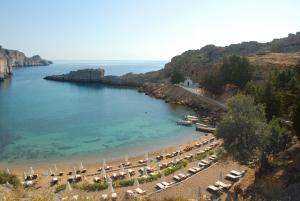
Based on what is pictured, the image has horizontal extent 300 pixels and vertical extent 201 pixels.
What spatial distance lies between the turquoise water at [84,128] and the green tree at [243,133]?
1694 centimetres

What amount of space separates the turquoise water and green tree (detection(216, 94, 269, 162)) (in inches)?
667

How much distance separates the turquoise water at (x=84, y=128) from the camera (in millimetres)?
35281

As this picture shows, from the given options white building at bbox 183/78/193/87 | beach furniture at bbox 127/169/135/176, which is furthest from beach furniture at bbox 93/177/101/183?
white building at bbox 183/78/193/87

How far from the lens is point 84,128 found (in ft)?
152

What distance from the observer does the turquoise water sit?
116ft

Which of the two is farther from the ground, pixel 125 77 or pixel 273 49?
pixel 273 49

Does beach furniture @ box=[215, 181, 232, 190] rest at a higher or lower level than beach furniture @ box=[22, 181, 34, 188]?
higher

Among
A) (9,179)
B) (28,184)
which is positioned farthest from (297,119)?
(9,179)

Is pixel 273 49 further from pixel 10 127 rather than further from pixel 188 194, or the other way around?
pixel 188 194

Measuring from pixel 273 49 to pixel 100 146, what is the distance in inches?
3028

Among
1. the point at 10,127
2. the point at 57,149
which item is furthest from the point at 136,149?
the point at 10,127

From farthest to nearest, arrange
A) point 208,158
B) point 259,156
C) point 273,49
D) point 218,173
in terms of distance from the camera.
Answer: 1. point 273,49
2. point 208,158
3. point 218,173
4. point 259,156

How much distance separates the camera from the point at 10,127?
46.3m

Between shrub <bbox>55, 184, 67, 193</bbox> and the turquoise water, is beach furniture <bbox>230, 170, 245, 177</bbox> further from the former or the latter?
the turquoise water
